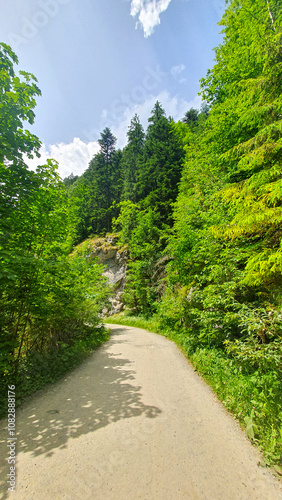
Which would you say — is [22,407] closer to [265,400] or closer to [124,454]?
[124,454]

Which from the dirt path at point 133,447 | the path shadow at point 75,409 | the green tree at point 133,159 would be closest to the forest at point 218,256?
the dirt path at point 133,447

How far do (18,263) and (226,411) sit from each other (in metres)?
5.01

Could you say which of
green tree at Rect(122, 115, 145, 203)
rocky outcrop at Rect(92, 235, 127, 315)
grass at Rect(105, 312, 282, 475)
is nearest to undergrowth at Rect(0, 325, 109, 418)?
Answer: grass at Rect(105, 312, 282, 475)

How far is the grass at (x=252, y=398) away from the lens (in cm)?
260

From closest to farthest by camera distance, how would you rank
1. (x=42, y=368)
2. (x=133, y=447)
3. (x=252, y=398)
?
(x=133, y=447) → (x=252, y=398) → (x=42, y=368)

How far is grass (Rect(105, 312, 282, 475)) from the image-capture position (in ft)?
8.54

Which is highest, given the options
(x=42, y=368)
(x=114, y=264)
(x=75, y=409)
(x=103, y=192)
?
(x=103, y=192)

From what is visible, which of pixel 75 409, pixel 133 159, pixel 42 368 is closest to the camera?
pixel 75 409

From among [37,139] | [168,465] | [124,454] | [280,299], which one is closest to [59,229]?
[37,139]

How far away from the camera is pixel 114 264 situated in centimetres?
2477

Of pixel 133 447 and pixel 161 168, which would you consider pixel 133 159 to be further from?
pixel 133 447

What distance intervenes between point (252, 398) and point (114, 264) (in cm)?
2214

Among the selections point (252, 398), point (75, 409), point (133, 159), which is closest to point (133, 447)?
point (75, 409)

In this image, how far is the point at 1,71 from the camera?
13.1ft
